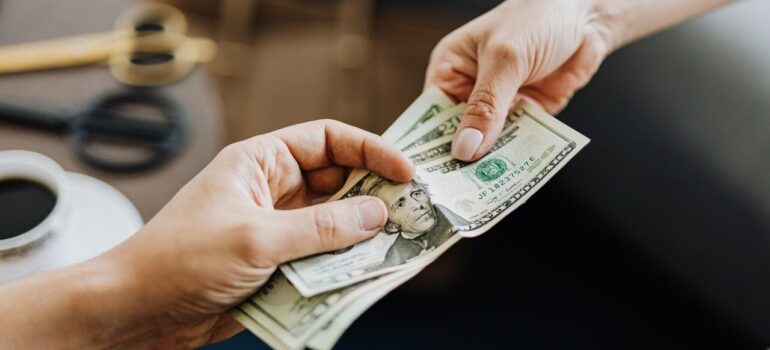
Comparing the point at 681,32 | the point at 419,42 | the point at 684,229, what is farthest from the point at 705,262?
the point at 419,42

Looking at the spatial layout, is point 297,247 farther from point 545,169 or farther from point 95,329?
point 545,169

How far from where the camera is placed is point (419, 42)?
1280 mm

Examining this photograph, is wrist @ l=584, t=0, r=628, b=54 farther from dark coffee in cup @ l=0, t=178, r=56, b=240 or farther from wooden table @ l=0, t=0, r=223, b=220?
dark coffee in cup @ l=0, t=178, r=56, b=240

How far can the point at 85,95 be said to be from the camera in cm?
110

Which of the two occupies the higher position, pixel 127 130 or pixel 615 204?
pixel 615 204

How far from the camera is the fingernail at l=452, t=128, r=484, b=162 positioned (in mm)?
789

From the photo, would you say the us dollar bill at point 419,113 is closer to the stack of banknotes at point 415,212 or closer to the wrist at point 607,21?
the stack of banknotes at point 415,212

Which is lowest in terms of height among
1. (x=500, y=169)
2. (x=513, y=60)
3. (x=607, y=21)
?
(x=500, y=169)

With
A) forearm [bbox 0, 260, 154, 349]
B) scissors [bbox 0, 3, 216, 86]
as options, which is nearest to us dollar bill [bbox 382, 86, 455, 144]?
forearm [bbox 0, 260, 154, 349]

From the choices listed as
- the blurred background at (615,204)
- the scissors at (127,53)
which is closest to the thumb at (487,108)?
the blurred background at (615,204)

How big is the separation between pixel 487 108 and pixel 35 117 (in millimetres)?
699

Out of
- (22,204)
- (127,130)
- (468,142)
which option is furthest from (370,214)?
(127,130)

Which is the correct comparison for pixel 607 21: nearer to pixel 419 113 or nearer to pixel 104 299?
pixel 419 113

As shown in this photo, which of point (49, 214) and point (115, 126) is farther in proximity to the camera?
point (115, 126)
